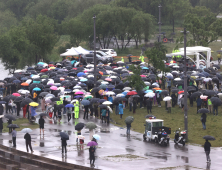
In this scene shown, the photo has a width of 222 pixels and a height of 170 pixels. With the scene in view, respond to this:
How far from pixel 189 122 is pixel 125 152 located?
8.18 metres

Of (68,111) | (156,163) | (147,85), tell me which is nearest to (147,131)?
(156,163)

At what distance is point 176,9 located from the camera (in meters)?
97.0

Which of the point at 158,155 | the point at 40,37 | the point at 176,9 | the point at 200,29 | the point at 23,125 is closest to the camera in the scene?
the point at 158,155

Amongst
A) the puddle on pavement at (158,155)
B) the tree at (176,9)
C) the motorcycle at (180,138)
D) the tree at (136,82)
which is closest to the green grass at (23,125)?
the tree at (136,82)

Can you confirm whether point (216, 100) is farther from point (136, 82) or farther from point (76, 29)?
point (76, 29)

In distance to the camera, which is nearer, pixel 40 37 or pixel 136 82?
pixel 136 82

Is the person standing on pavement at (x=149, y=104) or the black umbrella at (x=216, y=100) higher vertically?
the black umbrella at (x=216, y=100)

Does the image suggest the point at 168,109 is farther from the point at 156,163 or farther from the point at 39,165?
the point at 39,165

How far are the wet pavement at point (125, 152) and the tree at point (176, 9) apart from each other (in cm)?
7098

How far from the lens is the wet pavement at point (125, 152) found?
1845cm

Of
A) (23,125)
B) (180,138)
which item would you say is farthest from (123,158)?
(23,125)

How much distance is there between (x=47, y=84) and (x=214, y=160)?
1899cm

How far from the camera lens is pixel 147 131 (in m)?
23.4

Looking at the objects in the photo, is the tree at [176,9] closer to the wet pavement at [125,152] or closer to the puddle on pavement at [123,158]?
the wet pavement at [125,152]
